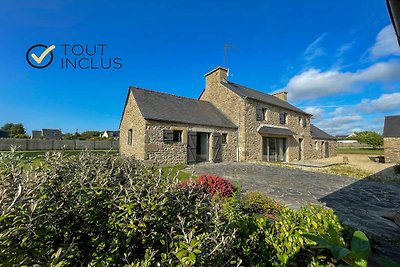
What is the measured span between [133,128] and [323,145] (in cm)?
2469

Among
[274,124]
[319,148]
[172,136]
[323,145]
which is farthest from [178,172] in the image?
[323,145]

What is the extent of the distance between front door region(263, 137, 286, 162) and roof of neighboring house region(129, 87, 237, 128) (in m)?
4.20

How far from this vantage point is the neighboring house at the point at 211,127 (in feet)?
42.7

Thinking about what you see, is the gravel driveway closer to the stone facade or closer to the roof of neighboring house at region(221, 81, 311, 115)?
the stone facade

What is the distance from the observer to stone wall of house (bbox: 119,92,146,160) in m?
12.7

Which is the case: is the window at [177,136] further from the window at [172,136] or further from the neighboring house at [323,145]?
the neighboring house at [323,145]

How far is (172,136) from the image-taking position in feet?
43.7

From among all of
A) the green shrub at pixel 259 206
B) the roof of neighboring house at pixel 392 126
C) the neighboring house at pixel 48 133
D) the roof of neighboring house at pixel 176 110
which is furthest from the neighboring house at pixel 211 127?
the neighboring house at pixel 48 133

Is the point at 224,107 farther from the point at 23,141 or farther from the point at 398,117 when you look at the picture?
the point at 23,141

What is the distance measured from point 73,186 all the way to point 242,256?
1.80 metres

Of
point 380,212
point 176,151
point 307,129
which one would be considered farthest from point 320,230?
point 307,129

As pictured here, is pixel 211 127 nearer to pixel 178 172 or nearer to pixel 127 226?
pixel 178 172

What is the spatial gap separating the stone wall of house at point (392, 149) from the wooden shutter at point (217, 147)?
711 inches

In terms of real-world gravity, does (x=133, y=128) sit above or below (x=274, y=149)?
above
